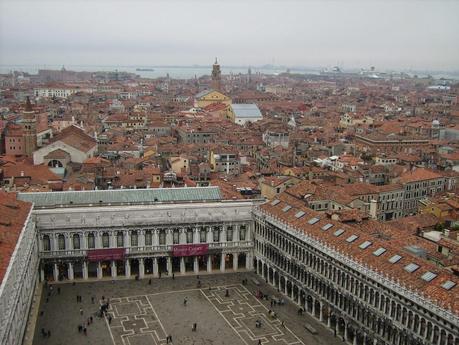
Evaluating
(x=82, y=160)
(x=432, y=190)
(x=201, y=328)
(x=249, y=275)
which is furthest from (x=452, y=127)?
(x=201, y=328)

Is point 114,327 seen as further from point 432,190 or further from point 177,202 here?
point 432,190

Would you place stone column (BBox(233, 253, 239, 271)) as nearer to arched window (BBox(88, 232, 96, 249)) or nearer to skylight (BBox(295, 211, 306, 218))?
skylight (BBox(295, 211, 306, 218))

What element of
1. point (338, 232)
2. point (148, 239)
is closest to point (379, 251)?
point (338, 232)

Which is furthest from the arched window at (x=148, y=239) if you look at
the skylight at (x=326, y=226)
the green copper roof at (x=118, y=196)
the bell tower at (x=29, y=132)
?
the bell tower at (x=29, y=132)

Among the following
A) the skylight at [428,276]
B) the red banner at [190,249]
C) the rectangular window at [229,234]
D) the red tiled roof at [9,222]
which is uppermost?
the red tiled roof at [9,222]

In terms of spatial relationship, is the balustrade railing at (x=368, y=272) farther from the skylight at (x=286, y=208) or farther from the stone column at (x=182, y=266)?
the stone column at (x=182, y=266)

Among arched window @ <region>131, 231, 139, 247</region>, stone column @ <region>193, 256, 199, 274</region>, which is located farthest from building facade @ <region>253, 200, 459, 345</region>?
arched window @ <region>131, 231, 139, 247</region>
